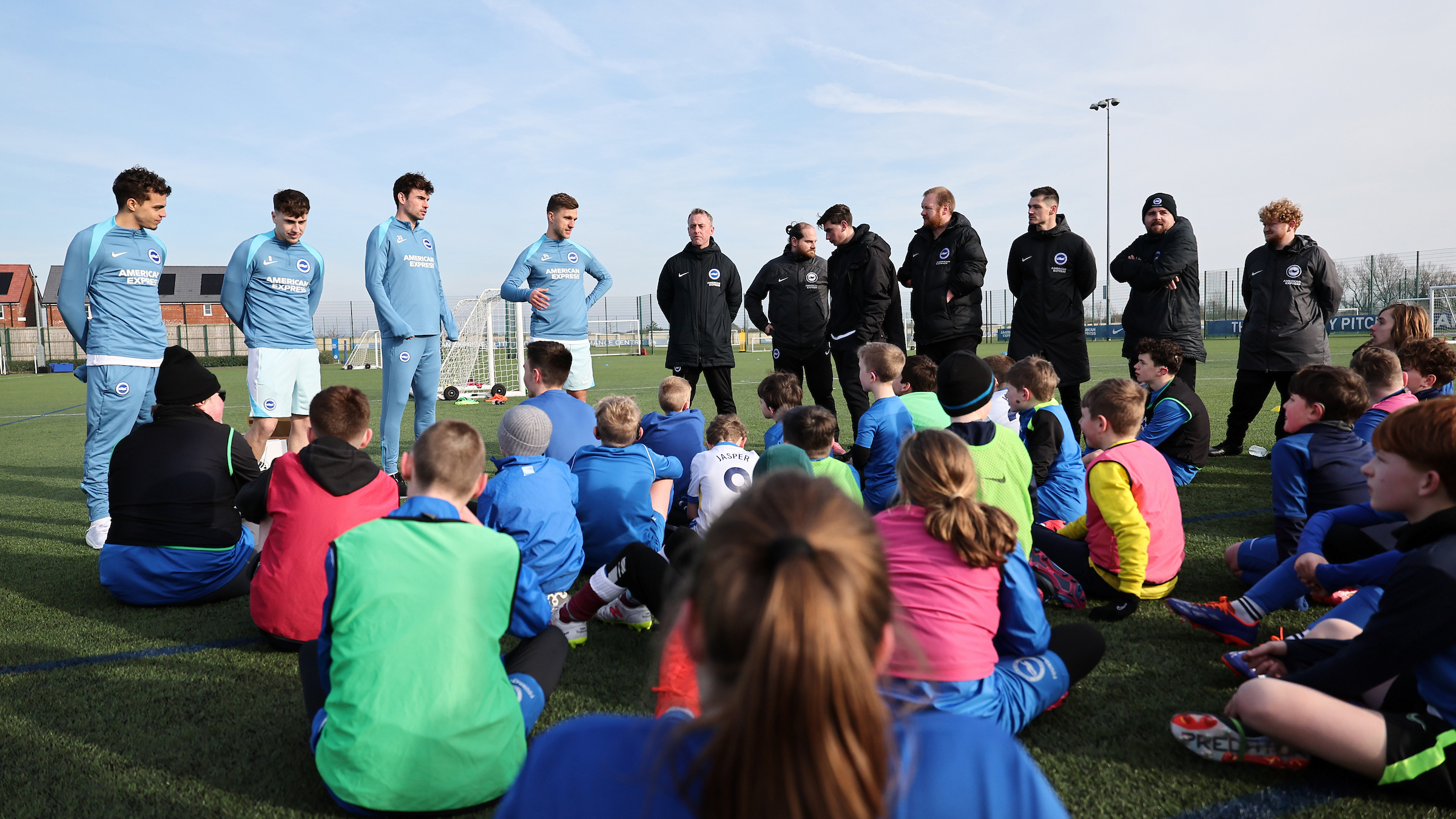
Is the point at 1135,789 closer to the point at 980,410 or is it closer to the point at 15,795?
the point at 980,410

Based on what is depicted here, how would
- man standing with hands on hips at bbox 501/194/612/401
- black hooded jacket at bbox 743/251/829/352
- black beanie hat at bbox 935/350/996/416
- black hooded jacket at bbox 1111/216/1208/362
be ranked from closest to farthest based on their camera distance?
black beanie hat at bbox 935/350/996/416 < black hooded jacket at bbox 1111/216/1208/362 < man standing with hands on hips at bbox 501/194/612/401 < black hooded jacket at bbox 743/251/829/352

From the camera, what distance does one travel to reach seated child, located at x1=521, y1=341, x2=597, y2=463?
477 cm

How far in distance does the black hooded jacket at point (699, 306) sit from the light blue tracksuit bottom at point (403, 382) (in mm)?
2220

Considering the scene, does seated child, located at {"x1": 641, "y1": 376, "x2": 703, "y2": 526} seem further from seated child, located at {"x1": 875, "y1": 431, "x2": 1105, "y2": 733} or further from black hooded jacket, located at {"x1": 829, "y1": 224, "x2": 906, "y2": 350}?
black hooded jacket, located at {"x1": 829, "y1": 224, "x2": 906, "y2": 350}

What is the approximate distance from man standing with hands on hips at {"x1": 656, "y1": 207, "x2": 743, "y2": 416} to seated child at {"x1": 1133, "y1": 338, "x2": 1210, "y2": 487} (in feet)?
12.0

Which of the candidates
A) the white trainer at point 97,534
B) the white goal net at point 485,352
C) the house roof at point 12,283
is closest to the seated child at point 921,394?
the white trainer at point 97,534

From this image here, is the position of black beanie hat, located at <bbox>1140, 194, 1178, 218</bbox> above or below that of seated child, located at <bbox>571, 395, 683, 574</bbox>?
above

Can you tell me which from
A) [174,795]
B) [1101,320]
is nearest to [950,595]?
[174,795]

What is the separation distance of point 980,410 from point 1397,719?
1.94 metres

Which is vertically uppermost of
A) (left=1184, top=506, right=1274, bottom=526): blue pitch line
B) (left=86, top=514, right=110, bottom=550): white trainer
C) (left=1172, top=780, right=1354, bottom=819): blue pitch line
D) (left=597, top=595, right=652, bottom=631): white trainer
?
(left=86, top=514, right=110, bottom=550): white trainer

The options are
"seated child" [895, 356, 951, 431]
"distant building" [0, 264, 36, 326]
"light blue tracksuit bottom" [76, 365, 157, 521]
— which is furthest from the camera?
"distant building" [0, 264, 36, 326]

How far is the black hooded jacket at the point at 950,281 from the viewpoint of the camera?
284 inches

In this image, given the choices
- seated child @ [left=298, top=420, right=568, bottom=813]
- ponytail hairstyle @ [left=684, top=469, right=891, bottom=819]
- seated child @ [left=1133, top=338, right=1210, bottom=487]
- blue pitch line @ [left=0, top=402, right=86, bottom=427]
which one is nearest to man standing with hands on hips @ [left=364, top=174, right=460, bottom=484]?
seated child @ [left=298, top=420, right=568, bottom=813]

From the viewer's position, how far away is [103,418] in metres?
5.45
